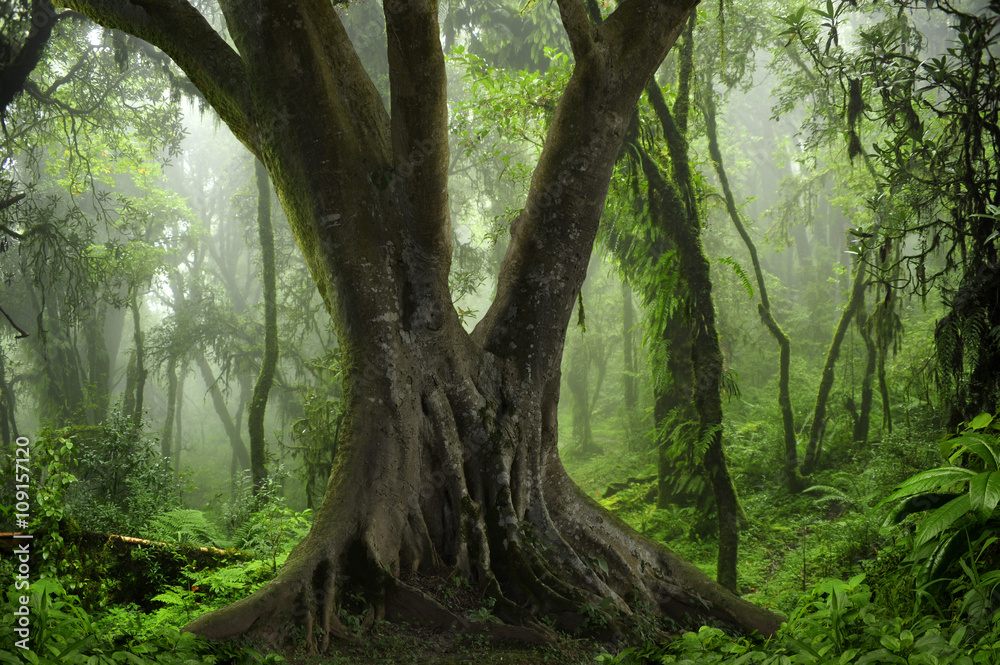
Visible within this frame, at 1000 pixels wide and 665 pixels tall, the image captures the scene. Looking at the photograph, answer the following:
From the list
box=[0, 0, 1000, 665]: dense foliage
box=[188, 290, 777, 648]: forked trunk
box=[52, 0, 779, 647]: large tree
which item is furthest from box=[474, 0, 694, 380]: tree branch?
box=[0, 0, 1000, 665]: dense foliage

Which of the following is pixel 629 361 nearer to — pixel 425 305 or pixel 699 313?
pixel 699 313

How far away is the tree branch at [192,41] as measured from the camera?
4125mm

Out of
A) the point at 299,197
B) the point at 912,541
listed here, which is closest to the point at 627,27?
the point at 299,197

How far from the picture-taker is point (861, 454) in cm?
919

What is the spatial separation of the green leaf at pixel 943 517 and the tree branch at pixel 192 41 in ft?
14.4

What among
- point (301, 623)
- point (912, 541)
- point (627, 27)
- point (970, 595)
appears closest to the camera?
point (970, 595)

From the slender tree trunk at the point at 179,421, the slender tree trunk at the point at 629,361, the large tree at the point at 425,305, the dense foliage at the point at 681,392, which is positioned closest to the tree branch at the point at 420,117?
the large tree at the point at 425,305

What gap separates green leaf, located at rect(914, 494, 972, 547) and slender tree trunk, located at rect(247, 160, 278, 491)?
8637mm

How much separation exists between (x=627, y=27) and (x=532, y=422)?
291cm

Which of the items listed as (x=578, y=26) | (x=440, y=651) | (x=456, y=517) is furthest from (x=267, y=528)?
(x=578, y=26)

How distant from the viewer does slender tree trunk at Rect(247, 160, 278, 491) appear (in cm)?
950

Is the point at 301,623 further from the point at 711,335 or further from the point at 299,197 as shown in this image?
the point at 711,335

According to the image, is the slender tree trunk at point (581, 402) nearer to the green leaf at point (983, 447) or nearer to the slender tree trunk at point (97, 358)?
the green leaf at point (983, 447)

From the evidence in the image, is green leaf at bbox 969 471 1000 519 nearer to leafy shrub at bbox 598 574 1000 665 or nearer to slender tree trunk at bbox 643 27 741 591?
leafy shrub at bbox 598 574 1000 665
